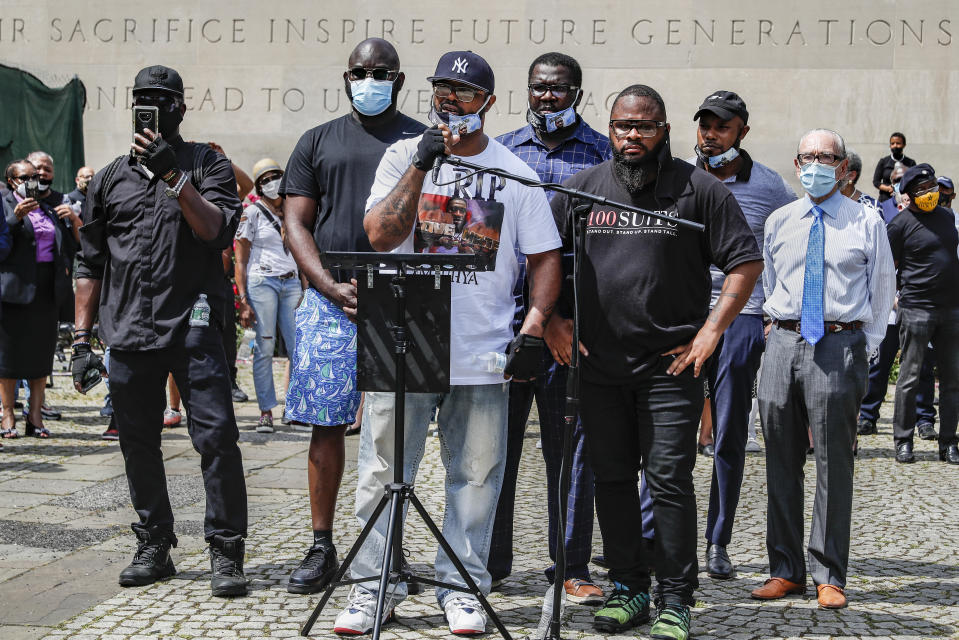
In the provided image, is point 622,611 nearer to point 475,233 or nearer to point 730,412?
point 730,412

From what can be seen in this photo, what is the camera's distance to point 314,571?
5133 mm

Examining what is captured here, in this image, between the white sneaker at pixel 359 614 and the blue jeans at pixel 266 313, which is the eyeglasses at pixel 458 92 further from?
the blue jeans at pixel 266 313

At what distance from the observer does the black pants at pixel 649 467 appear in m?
4.64

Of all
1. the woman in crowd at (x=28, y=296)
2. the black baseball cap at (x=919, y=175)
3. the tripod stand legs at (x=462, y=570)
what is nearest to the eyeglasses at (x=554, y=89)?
the tripod stand legs at (x=462, y=570)

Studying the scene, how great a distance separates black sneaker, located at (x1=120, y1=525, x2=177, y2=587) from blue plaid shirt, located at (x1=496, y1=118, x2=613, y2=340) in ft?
7.72

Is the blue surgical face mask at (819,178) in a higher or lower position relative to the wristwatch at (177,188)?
higher

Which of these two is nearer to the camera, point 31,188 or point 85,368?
point 85,368

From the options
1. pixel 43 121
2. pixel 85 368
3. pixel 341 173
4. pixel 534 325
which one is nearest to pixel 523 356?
pixel 534 325

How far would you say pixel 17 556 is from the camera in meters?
5.73

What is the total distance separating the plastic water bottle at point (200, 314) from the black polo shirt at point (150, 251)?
0.03 metres

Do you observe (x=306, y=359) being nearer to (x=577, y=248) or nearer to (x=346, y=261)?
(x=346, y=261)

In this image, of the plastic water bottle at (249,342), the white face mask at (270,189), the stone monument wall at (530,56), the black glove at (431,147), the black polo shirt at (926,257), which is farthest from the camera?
the stone monument wall at (530,56)

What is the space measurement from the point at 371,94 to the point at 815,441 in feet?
8.22

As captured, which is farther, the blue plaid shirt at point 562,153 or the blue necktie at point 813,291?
the blue plaid shirt at point 562,153
